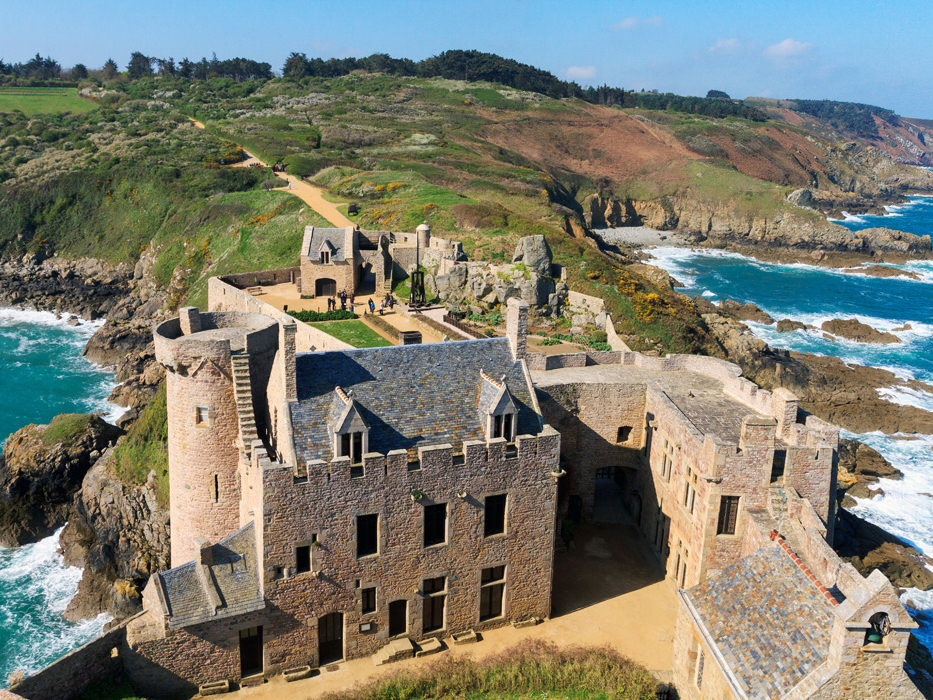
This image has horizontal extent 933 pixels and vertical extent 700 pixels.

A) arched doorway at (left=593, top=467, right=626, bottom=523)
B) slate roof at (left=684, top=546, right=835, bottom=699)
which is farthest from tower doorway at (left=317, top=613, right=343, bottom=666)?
arched doorway at (left=593, top=467, right=626, bottom=523)

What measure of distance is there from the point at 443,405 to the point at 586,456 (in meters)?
10.4

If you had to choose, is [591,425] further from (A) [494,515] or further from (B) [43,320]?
(B) [43,320]

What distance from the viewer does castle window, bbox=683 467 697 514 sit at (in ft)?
95.6

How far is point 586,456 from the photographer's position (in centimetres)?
3509

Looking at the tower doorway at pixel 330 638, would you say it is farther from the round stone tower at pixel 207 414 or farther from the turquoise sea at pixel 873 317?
the turquoise sea at pixel 873 317

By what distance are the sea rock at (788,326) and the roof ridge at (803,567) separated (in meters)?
68.0

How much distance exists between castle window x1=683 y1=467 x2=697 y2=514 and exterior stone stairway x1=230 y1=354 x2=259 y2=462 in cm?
1641

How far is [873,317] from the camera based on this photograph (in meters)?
97.3

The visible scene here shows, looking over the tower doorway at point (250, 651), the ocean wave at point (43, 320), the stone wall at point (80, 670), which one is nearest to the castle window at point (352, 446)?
the tower doorway at point (250, 651)

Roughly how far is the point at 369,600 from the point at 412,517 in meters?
3.38

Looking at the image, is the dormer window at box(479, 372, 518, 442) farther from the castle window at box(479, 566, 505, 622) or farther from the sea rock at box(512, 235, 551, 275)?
the sea rock at box(512, 235, 551, 275)

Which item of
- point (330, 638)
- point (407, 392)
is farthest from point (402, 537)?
point (407, 392)

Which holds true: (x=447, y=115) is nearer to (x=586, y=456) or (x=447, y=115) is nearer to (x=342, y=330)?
(x=342, y=330)

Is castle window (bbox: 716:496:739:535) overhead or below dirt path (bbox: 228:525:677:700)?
overhead
